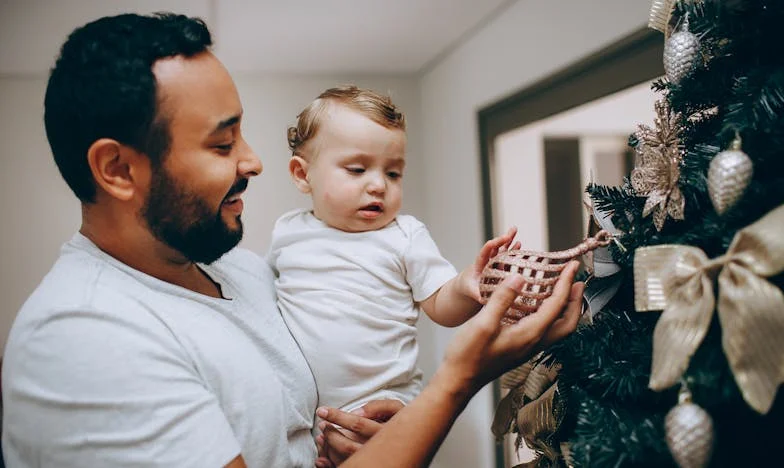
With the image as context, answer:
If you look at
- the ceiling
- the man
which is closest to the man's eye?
the man

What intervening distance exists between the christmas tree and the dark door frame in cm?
99

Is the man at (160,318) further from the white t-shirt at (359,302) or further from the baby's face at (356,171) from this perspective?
the baby's face at (356,171)

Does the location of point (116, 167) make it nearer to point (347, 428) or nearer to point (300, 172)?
point (300, 172)

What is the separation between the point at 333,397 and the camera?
1.09 m

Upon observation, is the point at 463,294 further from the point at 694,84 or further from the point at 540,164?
the point at 540,164

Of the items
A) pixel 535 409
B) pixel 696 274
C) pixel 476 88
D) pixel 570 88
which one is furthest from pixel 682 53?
pixel 476 88

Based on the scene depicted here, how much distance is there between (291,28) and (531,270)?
7.09 feet

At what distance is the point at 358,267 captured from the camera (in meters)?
1.13

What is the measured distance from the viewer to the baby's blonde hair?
3.85 feet

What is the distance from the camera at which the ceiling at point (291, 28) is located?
2355 mm

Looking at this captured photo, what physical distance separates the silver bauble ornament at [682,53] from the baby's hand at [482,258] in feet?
0.98

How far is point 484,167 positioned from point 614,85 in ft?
3.12

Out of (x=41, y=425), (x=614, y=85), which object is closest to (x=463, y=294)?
(x=41, y=425)

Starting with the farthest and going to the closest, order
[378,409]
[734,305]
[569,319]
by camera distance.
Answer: [378,409]
[569,319]
[734,305]
